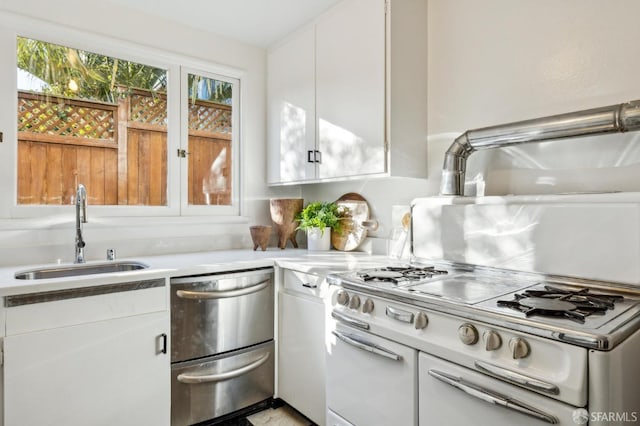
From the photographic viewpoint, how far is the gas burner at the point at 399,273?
5.05 feet

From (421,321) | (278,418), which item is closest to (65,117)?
(278,418)

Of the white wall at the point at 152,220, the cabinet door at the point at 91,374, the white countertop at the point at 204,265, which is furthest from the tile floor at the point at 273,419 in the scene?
the white wall at the point at 152,220

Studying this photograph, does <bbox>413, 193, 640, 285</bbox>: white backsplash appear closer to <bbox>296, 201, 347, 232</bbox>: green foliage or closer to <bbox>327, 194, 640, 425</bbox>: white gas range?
<bbox>327, 194, 640, 425</bbox>: white gas range

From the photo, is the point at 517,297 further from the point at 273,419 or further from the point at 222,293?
the point at 273,419

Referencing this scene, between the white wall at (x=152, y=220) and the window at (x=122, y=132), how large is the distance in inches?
3.7

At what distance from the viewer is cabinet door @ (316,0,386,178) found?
1912 mm

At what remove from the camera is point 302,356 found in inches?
77.4

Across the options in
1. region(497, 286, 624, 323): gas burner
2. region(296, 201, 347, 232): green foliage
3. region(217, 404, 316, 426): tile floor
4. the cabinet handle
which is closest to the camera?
region(497, 286, 624, 323): gas burner

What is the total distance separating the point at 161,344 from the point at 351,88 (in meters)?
1.64

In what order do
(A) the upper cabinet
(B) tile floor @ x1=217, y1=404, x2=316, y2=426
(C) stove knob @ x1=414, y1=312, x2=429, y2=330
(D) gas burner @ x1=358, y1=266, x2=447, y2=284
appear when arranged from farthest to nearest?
(B) tile floor @ x1=217, y1=404, x2=316, y2=426 < (A) the upper cabinet < (D) gas burner @ x1=358, y1=266, x2=447, y2=284 < (C) stove knob @ x1=414, y1=312, x2=429, y2=330

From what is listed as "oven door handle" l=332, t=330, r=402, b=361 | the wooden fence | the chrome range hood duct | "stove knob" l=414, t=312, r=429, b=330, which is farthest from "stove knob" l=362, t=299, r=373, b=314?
the wooden fence

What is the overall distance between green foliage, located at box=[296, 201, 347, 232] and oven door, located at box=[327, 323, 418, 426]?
0.97 metres

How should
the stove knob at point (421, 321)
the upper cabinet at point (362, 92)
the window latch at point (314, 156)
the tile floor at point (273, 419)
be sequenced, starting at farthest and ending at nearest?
the window latch at point (314, 156)
the tile floor at point (273, 419)
the upper cabinet at point (362, 92)
the stove knob at point (421, 321)

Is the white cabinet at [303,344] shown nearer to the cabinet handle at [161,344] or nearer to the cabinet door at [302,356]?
the cabinet door at [302,356]
